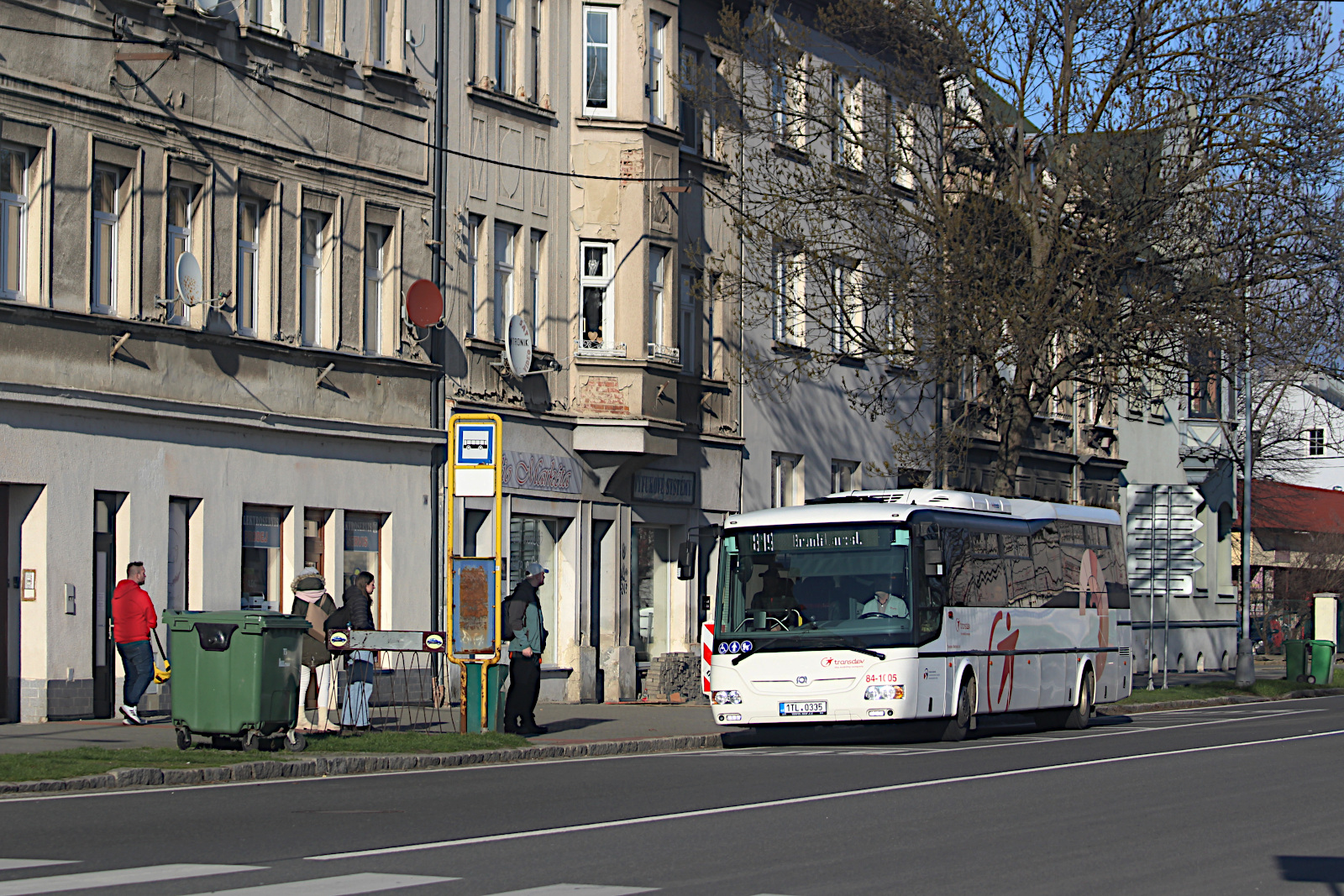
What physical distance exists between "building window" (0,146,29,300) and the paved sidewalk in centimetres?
471

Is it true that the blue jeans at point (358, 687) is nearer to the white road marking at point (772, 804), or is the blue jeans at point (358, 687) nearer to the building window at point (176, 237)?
the building window at point (176, 237)

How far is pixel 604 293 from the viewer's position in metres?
31.3

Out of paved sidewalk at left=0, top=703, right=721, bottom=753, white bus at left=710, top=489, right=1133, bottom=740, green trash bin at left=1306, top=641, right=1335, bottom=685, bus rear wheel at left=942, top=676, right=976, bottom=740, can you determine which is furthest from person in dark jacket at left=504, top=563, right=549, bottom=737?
green trash bin at left=1306, top=641, right=1335, bottom=685

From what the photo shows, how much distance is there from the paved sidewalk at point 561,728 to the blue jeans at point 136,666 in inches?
15.6

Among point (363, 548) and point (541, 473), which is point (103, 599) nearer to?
point (363, 548)

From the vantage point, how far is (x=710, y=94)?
3272 centimetres

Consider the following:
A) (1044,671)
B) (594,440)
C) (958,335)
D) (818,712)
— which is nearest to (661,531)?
(594,440)

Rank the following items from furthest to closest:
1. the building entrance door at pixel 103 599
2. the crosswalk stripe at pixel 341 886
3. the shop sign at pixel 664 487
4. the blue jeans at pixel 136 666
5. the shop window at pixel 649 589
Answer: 1. the shop window at pixel 649 589
2. the shop sign at pixel 664 487
3. the building entrance door at pixel 103 599
4. the blue jeans at pixel 136 666
5. the crosswalk stripe at pixel 341 886

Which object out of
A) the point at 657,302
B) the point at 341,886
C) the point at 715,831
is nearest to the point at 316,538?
the point at 657,302

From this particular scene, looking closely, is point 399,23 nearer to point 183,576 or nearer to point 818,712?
point 183,576

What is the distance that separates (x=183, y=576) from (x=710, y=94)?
12.9m

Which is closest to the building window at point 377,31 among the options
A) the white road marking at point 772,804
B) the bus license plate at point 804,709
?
the bus license plate at point 804,709

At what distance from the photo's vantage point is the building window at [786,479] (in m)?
37.2

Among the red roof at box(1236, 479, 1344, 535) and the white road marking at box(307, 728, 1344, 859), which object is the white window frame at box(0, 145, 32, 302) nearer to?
the white road marking at box(307, 728, 1344, 859)
